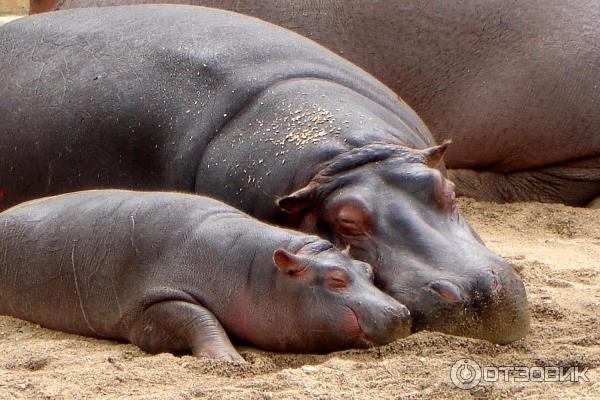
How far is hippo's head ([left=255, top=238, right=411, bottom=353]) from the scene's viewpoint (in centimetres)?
385

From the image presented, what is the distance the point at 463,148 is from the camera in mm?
6902

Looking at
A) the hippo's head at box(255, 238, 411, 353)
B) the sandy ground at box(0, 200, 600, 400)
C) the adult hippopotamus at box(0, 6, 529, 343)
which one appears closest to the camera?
the sandy ground at box(0, 200, 600, 400)

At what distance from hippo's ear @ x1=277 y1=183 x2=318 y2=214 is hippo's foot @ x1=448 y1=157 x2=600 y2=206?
2.65 metres

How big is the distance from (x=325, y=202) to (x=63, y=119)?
4.56 ft

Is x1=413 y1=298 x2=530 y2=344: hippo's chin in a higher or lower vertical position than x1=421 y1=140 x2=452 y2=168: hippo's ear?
lower

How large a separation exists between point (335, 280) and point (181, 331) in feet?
1.62

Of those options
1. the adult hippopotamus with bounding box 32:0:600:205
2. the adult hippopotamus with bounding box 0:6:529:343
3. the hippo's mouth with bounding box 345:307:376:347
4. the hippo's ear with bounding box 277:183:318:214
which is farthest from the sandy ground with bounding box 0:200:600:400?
the adult hippopotamus with bounding box 32:0:600:205

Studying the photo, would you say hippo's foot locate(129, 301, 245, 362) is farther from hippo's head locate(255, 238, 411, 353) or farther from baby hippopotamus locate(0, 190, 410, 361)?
hippo's head locate(255, 238, 411, 353)

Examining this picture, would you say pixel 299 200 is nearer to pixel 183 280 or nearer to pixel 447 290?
pixel 183 280

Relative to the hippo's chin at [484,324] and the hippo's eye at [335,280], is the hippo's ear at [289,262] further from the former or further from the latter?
the hippo's chin at [484,324]

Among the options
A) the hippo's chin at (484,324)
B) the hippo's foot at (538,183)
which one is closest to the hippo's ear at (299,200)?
the hippo's chin at (484,324)

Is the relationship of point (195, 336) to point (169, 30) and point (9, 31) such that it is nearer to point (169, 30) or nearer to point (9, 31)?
point (169, 30)

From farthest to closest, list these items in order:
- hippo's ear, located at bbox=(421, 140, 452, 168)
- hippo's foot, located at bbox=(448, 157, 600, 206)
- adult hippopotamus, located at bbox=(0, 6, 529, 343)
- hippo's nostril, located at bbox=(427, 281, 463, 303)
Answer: hippo's foot, located at bbox=(448, 157, 600, 206) < hippo's ear, located at bbox=(421, 140, 452, 168) < adult hippopotamus, located at bbox=(0, 6, 529, 343) < hippo's nostril, located at bbox=(427, 281, 463, 303)

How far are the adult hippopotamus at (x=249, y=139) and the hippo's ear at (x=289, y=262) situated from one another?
0.33m
